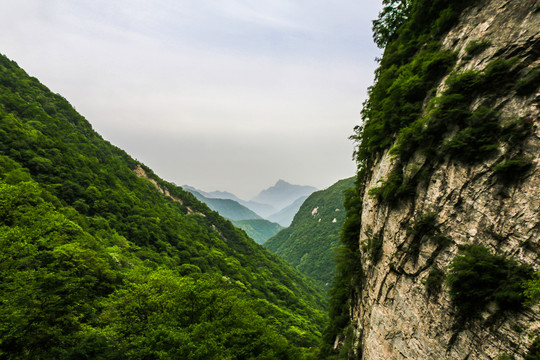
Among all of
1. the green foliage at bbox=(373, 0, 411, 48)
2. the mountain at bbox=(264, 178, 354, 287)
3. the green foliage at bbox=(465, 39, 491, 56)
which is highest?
the green foliage at bbox=(373, 0, 411, 48)

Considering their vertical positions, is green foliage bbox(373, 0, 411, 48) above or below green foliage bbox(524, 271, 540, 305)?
above

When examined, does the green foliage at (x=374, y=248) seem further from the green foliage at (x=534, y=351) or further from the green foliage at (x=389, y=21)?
the green foliage at (x=389, y=21)

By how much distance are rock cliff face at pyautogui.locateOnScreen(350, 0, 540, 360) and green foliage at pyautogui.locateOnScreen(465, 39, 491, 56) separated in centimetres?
15

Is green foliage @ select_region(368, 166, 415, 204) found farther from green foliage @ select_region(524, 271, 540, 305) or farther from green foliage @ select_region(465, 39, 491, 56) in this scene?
green foliage @ select_region(465, 39, 491, 56)

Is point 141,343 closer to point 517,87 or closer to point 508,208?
point 508,208

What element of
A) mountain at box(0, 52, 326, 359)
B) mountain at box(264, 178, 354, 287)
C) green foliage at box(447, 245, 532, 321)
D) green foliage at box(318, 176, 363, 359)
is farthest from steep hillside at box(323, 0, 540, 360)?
mountain at box(264, 178, 354, 287)

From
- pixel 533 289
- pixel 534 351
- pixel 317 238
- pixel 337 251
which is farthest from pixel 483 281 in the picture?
pixel 317 238

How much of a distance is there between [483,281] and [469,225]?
106 inches

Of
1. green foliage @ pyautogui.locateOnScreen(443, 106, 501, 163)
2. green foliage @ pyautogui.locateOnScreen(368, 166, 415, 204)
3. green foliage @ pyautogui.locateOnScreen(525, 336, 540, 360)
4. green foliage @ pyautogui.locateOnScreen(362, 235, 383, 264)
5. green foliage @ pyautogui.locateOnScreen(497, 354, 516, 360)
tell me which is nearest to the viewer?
green foliage @ pyautogui.locateOnScreen(525, 336, 540, 360)

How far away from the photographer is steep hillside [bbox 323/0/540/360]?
9094 millimetres

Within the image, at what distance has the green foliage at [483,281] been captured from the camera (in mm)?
8617

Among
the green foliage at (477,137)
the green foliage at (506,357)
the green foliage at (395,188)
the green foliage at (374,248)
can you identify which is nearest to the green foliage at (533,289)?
the green foliage at (506,357)

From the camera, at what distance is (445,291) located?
11195 millimetres

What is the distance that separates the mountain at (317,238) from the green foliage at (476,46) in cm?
9924
